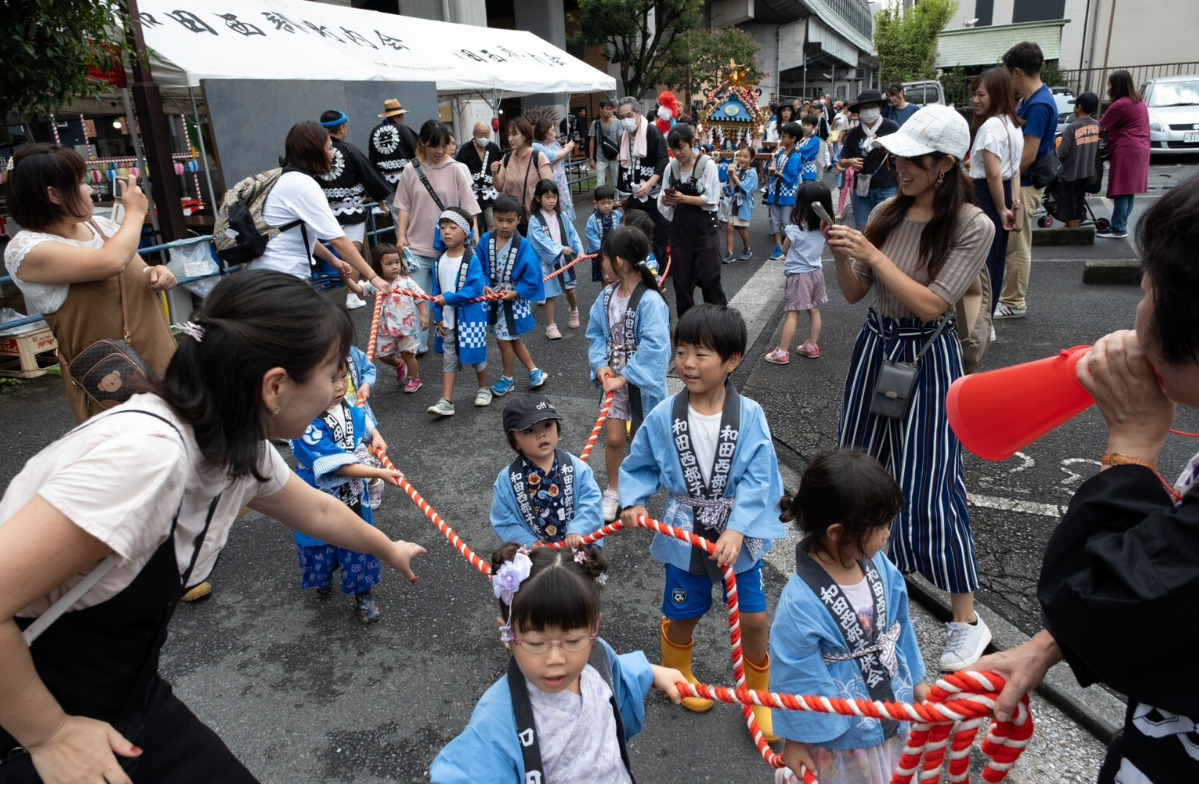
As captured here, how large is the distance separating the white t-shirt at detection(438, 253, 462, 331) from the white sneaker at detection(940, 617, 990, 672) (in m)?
4.13

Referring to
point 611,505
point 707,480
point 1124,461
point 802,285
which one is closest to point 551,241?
point 802,285

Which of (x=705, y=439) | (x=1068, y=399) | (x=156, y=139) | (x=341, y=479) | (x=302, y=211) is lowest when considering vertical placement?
(x=341, y=479)

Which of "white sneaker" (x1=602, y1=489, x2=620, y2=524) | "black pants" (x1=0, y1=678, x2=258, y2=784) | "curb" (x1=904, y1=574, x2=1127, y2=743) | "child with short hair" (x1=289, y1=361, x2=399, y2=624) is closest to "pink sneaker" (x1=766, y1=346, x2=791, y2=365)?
"white sneaker" (x1=602, y1=489, x2=620, y2=524)

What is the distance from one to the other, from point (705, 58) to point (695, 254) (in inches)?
852

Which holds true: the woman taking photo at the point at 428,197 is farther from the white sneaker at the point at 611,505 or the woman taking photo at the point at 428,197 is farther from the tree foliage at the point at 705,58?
the tree foliage at the point at 705,58

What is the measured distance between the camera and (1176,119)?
57.8ft

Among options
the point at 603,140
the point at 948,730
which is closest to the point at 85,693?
the point at 948,730

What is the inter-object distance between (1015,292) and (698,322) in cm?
589

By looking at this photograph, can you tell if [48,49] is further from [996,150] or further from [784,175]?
[784,175]

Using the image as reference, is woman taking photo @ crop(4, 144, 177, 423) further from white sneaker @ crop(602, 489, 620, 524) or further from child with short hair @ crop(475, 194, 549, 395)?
child with short hair @ crop(475, 194, 549, 395)

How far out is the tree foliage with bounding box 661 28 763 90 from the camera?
77.2 ft

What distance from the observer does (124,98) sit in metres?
8.75

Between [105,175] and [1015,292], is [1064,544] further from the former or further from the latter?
[105,175]

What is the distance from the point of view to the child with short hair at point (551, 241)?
759 cm
